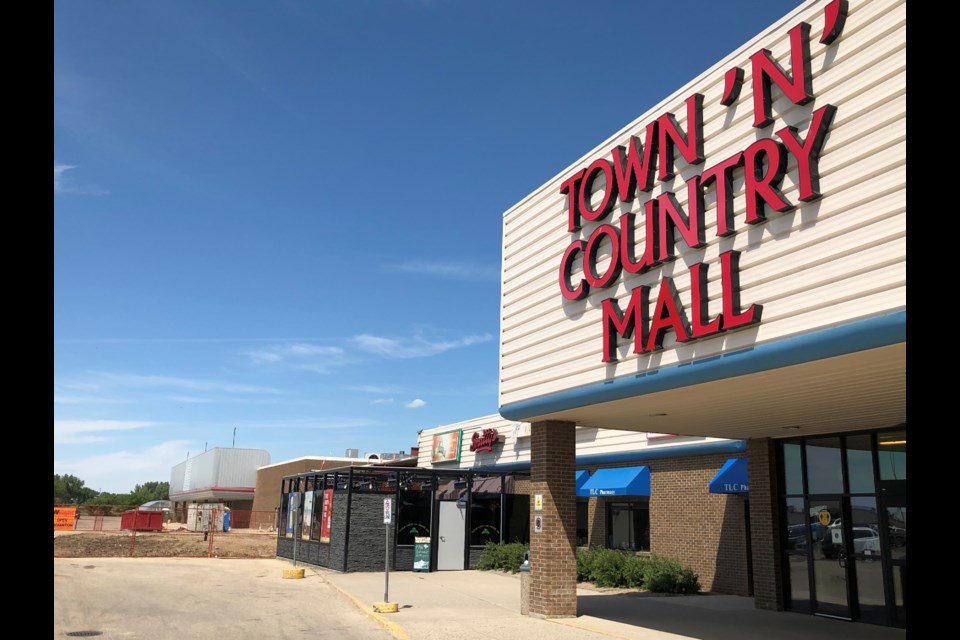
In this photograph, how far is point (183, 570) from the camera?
2681 cm

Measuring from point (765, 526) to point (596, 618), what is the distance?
15.3 ft

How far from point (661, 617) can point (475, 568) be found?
13.3m

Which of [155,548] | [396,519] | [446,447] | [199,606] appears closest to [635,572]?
[396,519]

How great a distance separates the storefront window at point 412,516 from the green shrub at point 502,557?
226 centimetres

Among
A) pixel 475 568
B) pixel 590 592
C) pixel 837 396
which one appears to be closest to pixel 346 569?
pixel 475 568

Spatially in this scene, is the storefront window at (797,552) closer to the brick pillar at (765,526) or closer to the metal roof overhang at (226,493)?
the brick pillar at (765,526)

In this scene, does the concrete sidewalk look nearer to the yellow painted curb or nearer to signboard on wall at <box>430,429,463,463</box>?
the yellow painted curb

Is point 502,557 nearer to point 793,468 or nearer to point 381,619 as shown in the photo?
point 381,619

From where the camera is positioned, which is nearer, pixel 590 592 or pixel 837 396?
pixel 837 396

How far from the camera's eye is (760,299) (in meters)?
10.2

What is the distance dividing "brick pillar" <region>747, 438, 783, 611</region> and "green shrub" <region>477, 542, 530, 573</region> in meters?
11.0

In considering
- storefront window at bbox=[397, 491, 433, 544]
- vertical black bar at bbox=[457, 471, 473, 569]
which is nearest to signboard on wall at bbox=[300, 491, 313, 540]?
storefront window at bbox=[397, 491, 433, 544]
